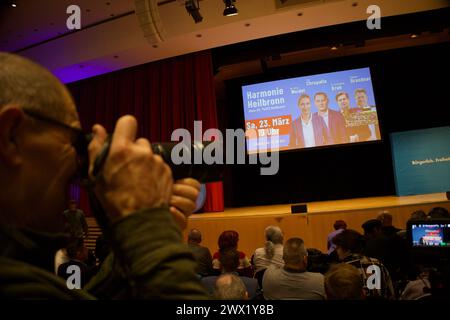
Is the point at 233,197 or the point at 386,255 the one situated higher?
the point at 233,197

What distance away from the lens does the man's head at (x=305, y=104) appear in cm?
763

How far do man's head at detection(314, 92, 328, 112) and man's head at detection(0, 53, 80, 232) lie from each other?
24.6 feet

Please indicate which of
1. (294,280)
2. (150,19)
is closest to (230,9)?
(150,19)

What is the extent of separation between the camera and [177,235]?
51 cm

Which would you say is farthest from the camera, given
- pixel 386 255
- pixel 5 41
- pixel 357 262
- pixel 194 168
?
pixel 5 41

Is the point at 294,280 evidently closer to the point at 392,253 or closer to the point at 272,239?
the point at 272,239

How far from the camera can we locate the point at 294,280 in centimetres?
248

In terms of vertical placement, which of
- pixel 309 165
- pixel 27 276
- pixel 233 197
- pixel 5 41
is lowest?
pixel 27 276

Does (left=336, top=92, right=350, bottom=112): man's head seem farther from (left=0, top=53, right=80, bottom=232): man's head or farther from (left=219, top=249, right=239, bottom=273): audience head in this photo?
(left=0, top=53, right=80, bottom=232): man's head

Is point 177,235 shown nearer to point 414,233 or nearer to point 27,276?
point 27,276

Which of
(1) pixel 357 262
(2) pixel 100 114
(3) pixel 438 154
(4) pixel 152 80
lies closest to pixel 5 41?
(2) pixel 100 114

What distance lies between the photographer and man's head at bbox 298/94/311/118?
25.0 ft

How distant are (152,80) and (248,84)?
2250 millimetres

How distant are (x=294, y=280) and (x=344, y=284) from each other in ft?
2.11
